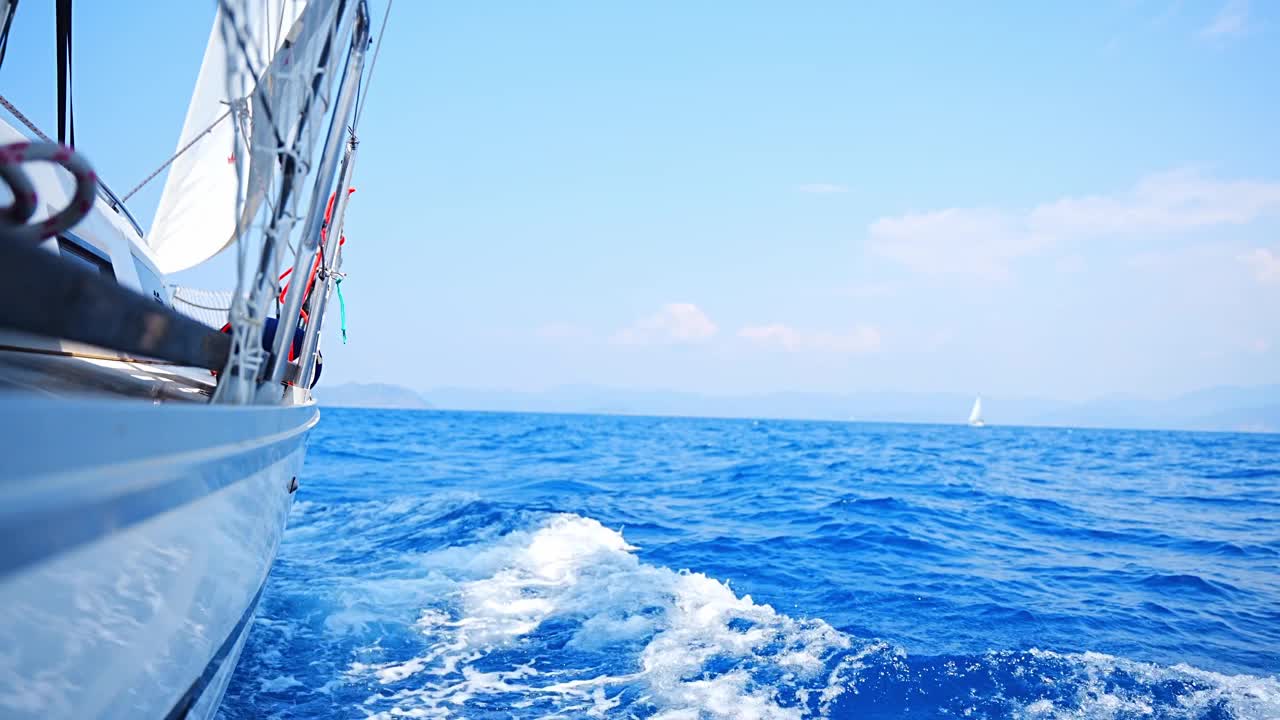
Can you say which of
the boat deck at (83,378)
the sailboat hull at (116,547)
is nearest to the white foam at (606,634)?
the boat deck at (83,378)

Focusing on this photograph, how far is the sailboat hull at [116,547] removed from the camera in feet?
2.68

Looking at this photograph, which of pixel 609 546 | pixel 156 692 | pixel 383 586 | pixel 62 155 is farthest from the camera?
pixel 609 546

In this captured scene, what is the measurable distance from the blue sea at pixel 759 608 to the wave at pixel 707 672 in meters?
0.02

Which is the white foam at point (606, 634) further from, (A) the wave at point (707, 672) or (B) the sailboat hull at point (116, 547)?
(B) the sailboat hull at point (116, 547)

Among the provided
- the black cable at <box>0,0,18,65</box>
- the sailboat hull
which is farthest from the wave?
the black cable at <box>0,0,18,65</box>

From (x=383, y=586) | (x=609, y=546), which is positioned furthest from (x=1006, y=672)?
(x=383, y=586)

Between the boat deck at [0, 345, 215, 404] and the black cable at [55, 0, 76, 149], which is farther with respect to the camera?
the black cable at [55, 0, 76, 149]

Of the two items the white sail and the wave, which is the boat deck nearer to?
the wave

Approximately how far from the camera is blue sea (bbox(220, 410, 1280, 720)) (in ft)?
12.1

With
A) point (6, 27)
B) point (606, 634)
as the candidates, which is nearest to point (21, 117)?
point (6, 27)

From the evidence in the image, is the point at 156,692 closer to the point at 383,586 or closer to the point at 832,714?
the point at 832,714

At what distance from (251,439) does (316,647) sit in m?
3.06

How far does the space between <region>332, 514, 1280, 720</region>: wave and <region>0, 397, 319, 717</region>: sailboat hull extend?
208 cm

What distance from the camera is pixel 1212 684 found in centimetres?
392
